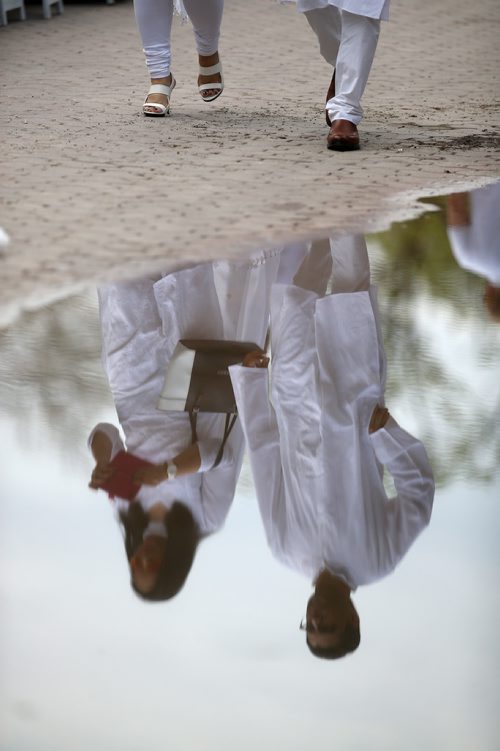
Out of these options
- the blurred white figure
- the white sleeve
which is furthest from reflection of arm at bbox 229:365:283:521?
the blurred white figure

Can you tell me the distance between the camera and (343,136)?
6.56 metres

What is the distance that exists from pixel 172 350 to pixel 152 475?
791 millimetres

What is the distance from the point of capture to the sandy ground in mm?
4754

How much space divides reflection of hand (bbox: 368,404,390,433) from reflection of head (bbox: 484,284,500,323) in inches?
33.6

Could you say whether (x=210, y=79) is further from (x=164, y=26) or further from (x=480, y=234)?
(x=480, y=234)

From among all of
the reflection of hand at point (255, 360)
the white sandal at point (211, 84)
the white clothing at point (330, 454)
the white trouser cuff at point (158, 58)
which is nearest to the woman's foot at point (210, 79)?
the white sandal at point (211, 84)

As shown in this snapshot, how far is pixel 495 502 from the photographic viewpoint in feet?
9.20

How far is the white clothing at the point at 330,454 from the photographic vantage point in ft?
8.72

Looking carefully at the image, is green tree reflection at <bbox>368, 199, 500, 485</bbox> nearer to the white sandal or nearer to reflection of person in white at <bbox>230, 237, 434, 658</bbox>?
reflection of person in white at <bbox>230, 237, 434, 658</bbox>

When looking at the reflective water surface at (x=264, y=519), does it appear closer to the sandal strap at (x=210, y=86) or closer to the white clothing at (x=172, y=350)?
the white clothing at (x=172, y=350)

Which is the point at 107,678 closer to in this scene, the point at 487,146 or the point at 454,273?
the point at 454,273

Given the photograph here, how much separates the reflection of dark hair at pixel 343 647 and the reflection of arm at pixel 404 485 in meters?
0.29

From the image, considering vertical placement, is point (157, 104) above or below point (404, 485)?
below

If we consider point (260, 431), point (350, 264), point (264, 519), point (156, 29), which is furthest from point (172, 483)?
point (156, 29)
